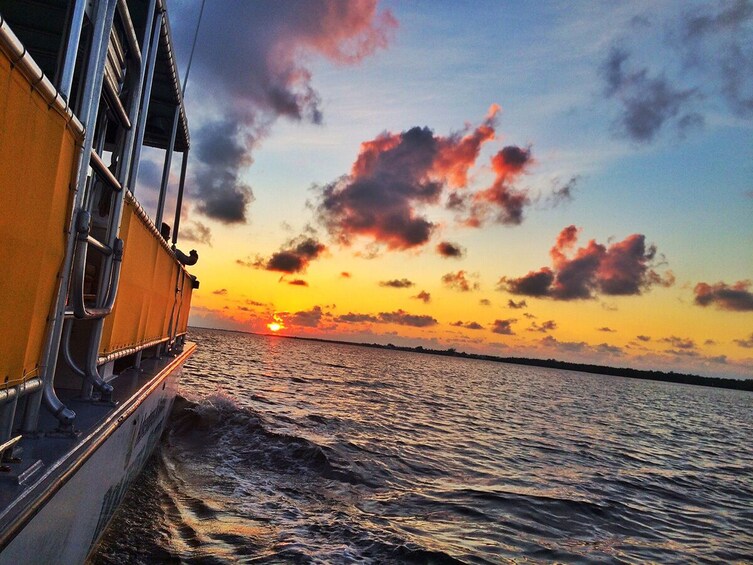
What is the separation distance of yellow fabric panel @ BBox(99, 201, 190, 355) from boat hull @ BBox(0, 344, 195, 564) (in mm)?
532

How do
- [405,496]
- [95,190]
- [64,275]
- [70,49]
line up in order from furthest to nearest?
1. [405,496]
2. [95,190]
3. [64,275]
4. [70,49]

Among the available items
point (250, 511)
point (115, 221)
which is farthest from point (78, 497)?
point (250, 511)

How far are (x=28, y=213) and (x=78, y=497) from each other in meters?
1.64

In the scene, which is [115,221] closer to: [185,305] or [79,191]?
[79,191]

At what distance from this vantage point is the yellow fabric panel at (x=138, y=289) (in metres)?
3.79

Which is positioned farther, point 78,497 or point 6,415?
point 78,497

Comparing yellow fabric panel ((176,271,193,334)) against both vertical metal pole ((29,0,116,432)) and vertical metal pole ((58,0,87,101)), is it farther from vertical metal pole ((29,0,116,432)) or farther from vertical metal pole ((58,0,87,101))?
vertical metal pole ((58,0,87,101))

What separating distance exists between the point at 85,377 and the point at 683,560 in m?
7.45

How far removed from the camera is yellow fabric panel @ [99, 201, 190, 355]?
379 cm

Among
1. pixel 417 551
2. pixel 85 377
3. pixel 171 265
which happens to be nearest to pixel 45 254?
pixel 85 377

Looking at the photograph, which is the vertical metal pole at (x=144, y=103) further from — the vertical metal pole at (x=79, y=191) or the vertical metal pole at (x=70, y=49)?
Result: the vertical metal pole at (x=70, y=49)

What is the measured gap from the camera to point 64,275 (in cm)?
263

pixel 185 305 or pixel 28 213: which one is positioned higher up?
pixel 28 213

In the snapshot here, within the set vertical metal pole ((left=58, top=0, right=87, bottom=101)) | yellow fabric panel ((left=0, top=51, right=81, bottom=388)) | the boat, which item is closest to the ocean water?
the boat
